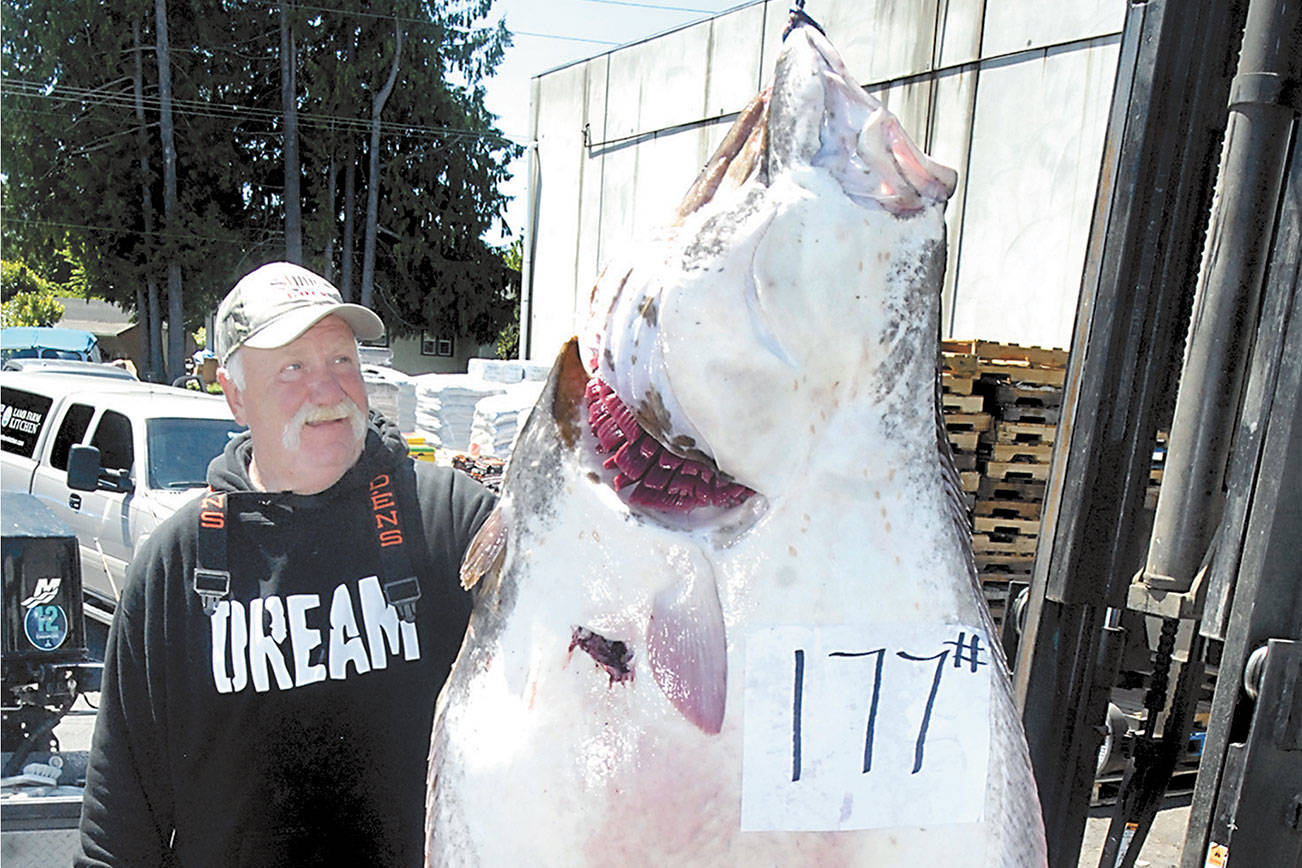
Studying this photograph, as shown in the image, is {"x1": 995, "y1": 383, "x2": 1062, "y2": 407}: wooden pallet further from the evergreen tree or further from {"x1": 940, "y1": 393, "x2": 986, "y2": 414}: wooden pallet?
the evergreen tree

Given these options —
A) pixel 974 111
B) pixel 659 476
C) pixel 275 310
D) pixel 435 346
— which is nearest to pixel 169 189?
pixel 435 346

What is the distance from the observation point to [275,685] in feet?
4.95

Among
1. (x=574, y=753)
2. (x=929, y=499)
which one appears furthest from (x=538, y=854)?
(x=929, y=499)

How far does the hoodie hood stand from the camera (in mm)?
1639

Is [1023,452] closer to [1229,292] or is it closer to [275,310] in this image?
[1229,292]

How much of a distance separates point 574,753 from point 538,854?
0.10 metres

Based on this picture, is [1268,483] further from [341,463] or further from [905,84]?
[905,84]

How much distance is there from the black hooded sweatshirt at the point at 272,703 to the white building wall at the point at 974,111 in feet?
9.81

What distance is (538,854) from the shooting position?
923 millimetres

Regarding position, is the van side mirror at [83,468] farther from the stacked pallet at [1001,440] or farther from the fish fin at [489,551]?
the fish fin at [489,551]

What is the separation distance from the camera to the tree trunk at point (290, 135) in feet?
68.9

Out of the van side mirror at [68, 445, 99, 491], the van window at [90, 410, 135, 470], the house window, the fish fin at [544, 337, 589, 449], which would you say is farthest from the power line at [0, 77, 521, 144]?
the fish fin at [544, 337, 589, 449]

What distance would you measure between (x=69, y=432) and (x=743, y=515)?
23.9ft

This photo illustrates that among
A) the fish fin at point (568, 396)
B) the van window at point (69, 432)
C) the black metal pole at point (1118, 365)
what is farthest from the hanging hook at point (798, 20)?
the van window at point (69, 432)
